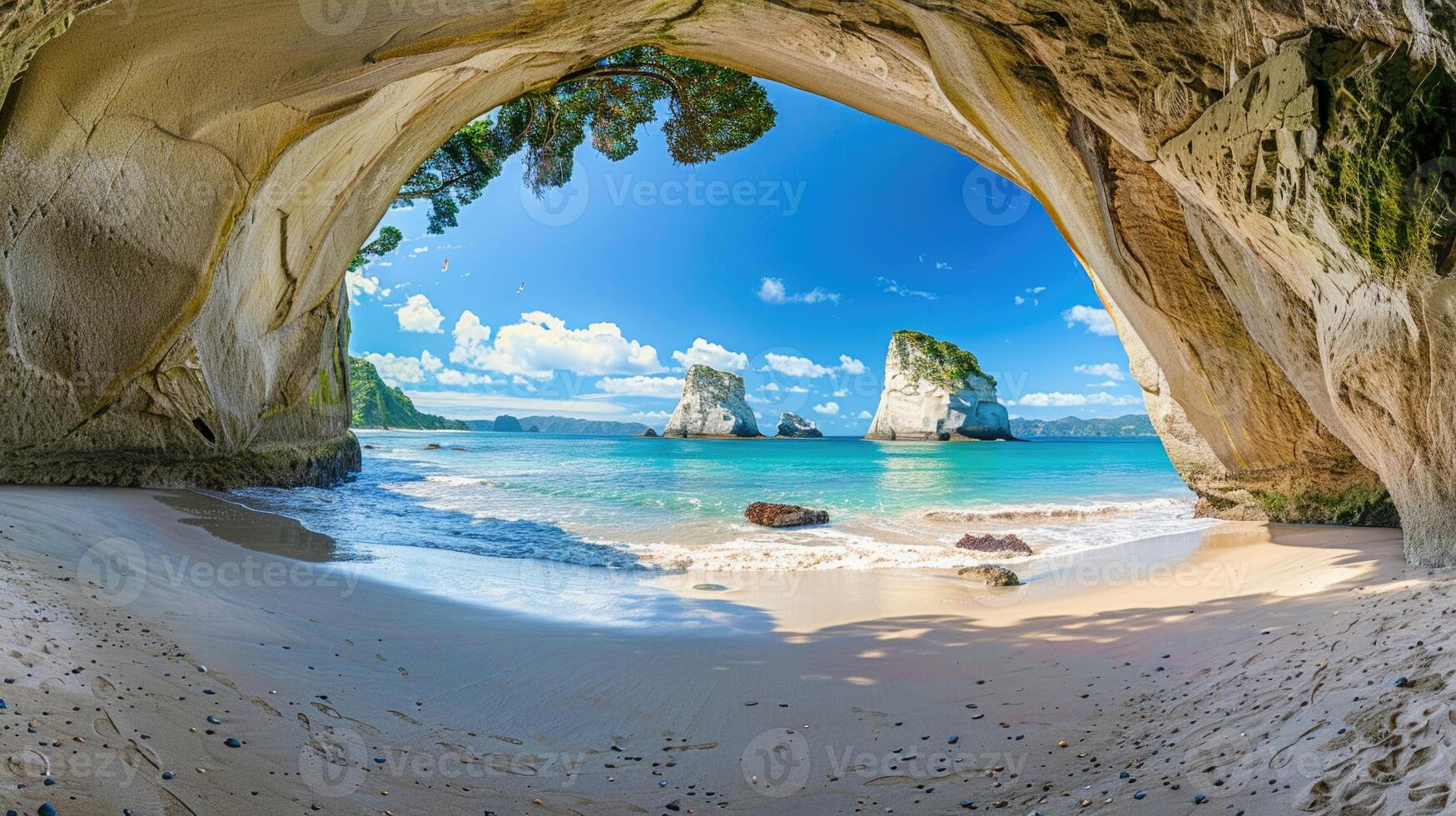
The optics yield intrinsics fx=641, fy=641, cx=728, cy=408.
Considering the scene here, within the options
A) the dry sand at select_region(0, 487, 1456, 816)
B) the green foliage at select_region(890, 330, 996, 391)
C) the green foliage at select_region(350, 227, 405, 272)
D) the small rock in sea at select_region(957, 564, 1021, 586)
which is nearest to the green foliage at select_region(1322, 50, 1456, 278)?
the dry sand at select_region(0, 487, 1456, 816)

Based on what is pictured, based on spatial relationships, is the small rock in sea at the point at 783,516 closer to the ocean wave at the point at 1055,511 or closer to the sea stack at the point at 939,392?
the ocean wave at the point at 1055,511

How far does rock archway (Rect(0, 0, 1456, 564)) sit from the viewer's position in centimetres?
319

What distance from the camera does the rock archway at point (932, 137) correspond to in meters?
3.19

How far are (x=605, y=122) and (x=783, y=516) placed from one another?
7.89 meters

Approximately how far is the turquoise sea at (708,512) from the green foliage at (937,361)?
3474cm

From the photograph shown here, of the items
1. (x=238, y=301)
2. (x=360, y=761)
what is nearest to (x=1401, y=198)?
(x=360, y=761)

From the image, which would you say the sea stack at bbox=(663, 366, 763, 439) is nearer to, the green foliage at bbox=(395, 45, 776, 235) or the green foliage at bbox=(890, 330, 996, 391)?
the green foliage at bbox=(890, 330, 996, 391)

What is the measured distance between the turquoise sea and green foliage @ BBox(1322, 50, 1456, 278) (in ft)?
18.0

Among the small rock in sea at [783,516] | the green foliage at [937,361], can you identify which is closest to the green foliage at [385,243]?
the small rock in sea at [783,516]

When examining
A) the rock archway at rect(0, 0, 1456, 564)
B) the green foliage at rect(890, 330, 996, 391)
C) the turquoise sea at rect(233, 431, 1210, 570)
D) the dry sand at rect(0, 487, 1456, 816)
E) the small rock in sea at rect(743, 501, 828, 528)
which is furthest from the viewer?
the green foliage at rect(890, 330, 996, 391)

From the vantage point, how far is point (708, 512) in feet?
45.2

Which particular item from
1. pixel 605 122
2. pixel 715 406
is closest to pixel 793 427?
pixel 715 406

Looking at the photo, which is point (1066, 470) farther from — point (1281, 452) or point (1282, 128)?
point (1282, 128)

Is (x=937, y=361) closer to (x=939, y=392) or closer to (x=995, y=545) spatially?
(x=939, y=392)
